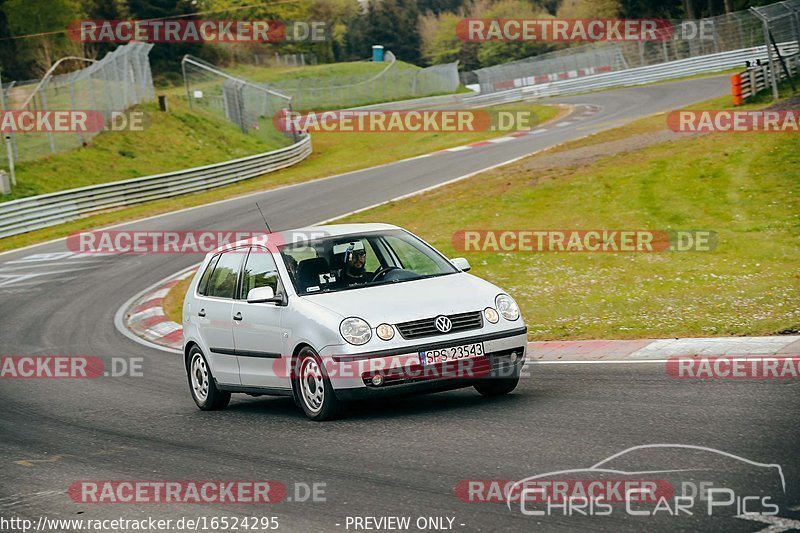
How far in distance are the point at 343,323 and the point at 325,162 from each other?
35.8 metres

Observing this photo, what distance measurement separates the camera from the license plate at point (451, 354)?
8539 mm

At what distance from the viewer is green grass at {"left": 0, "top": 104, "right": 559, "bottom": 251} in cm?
3069

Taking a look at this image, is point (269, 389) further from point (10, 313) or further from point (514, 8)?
point (514, 8)

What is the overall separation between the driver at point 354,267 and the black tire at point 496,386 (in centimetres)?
140

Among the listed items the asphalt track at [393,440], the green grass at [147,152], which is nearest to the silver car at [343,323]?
the asphalt track at [393,440]

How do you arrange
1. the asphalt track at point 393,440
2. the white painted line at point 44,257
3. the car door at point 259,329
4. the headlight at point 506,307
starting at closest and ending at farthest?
the asphalt track at point 393,440
the headlight at point 506,307
the car door at point 259,329
the white painted line at point 44,257

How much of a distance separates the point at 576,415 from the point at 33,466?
410 cm

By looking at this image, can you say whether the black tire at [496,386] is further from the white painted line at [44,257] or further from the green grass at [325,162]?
the green grass at [325,162]

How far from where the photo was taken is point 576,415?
8.10m

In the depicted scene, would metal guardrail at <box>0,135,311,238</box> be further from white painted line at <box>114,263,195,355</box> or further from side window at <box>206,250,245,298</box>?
side window at <box>206,250,245,298</box>

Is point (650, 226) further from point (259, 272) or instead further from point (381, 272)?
point (259, 272)

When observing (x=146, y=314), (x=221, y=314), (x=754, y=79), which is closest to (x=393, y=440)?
(x=221, y=314)

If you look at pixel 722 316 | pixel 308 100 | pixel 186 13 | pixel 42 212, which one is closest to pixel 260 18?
pixel 186 13

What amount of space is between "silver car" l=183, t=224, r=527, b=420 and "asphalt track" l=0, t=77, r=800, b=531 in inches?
12.5
